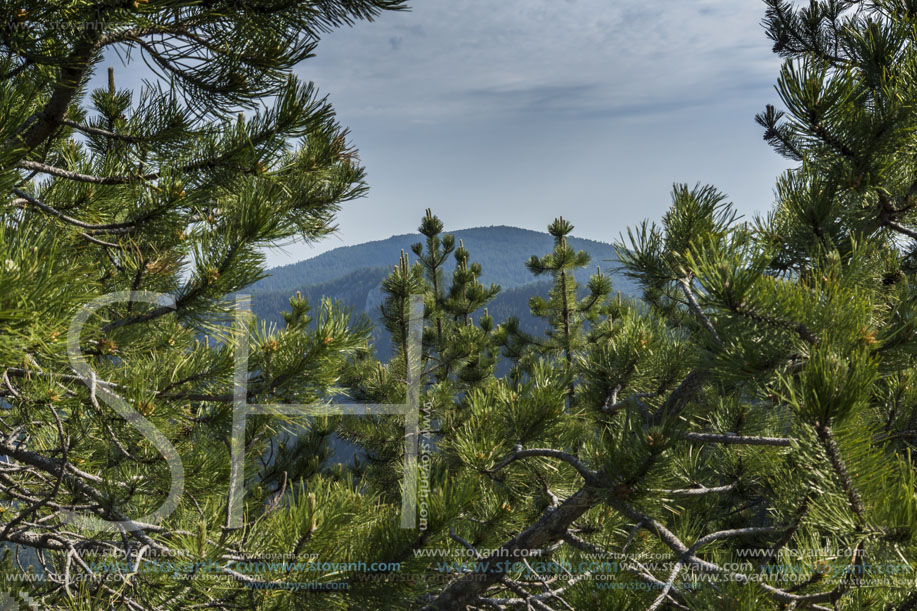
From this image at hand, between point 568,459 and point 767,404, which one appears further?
point 767,404

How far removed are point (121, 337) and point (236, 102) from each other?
42.3 inches

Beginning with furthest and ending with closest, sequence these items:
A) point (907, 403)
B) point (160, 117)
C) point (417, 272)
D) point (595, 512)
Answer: point (417, 272), point (595, 512), point (160, 117), point (907, 403)

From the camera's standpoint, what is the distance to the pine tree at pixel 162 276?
1.71 m

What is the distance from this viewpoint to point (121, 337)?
2.19 meters

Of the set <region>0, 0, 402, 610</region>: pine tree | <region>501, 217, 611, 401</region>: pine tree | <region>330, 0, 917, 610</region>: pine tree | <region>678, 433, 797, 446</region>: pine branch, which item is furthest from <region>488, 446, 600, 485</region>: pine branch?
<region>501, 217, 611, 401</region>: pine tree

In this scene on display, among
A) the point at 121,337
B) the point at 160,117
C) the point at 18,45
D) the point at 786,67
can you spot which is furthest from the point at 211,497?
the point at 786,67

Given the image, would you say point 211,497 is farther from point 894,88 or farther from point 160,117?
point 894,88

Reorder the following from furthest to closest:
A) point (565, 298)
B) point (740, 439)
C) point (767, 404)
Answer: point (565, 298) < point (767, 404) < point (740, 439)

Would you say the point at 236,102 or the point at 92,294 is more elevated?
the point at 236,102

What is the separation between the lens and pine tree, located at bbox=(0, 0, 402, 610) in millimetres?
1714

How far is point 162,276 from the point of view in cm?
200

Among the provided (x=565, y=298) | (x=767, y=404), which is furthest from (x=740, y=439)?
(x=565, y=298)

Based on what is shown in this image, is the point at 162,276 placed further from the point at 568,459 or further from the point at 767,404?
the point at 767,404

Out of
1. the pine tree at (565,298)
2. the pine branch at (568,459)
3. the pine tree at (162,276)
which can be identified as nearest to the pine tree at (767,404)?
the pine branch at (568,459)
